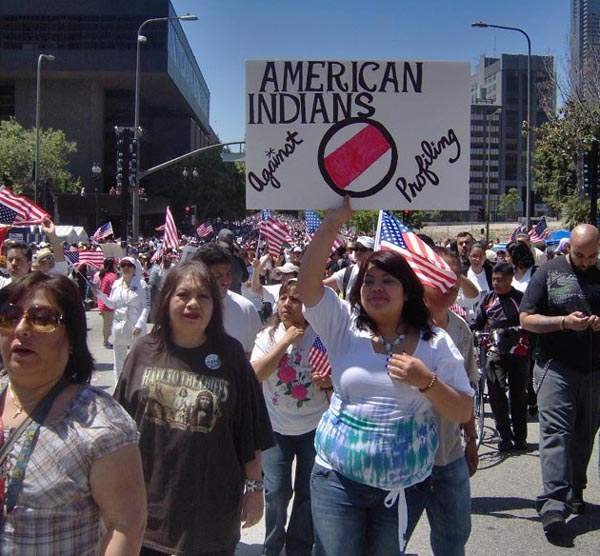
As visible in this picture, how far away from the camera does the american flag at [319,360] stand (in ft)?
14.9

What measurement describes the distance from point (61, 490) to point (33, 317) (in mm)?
502

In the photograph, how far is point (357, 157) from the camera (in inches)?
150

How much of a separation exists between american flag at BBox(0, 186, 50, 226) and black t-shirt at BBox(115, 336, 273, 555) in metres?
7.74

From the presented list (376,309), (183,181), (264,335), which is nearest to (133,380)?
(376,309)

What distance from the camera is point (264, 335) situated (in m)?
4.72

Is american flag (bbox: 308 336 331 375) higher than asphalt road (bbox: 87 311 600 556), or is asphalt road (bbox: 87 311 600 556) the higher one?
american flag (bbox: 308 336 331 375)

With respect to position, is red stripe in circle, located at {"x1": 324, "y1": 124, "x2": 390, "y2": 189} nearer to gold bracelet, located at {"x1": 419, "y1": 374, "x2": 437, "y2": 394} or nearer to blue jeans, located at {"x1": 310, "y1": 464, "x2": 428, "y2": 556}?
gold bracelet, located at {"x1": 419, "y1": 374, "x2": 437, "y2": 394}

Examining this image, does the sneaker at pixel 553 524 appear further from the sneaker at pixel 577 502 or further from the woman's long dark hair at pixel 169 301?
the woman's long dark hair at pixel 169 301

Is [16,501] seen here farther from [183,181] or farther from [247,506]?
[183,181]

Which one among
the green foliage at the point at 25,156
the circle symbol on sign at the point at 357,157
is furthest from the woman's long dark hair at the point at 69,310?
the green foliage at the point at 25,156

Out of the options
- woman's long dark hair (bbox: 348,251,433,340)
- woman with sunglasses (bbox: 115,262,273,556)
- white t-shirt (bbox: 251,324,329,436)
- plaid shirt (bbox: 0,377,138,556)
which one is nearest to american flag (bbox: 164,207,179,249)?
white t-shirt (bbox: 251,324,329,436)

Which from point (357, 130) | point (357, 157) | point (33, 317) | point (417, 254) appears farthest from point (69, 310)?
point (417, 254)

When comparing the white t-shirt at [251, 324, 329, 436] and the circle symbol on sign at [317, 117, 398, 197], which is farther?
the white t-shirt at [251, 324, 329, 436]

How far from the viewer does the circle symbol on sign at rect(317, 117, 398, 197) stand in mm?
3844
